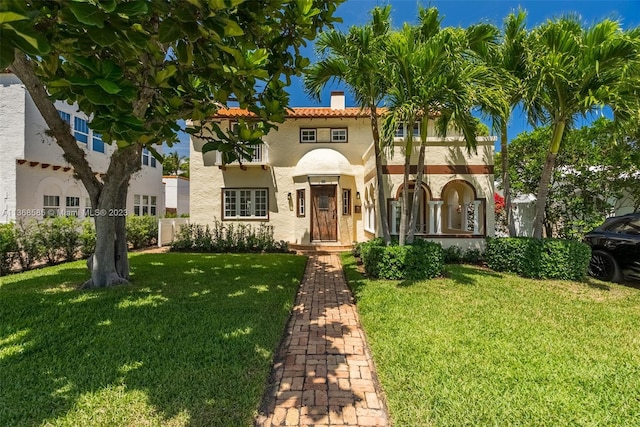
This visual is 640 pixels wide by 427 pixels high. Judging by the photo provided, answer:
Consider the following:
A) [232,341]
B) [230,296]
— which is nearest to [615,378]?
[232,341]

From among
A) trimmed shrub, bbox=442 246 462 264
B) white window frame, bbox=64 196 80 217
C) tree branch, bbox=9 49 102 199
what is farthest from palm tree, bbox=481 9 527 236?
white window frame, bbox=64 196 80 217

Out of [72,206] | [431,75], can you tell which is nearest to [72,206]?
[72,206]

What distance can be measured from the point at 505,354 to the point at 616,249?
7.89 m

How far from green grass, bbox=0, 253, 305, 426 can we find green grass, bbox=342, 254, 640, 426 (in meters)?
1.89

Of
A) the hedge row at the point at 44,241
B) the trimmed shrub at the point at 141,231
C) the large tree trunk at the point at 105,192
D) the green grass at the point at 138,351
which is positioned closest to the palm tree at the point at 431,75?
the green grass at the point at 138,351

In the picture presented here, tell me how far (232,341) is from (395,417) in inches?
109

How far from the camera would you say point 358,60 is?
8203mm

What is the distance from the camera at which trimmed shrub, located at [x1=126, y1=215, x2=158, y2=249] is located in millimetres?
15891

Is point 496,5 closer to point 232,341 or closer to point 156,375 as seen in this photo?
point 232,341

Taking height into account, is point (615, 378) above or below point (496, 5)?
below

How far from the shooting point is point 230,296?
7.41 metres

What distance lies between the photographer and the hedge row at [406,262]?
29.4 feet

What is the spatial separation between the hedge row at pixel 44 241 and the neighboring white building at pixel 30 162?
9.80ft

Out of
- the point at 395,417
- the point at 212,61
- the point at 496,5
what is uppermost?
the point at 496,5
